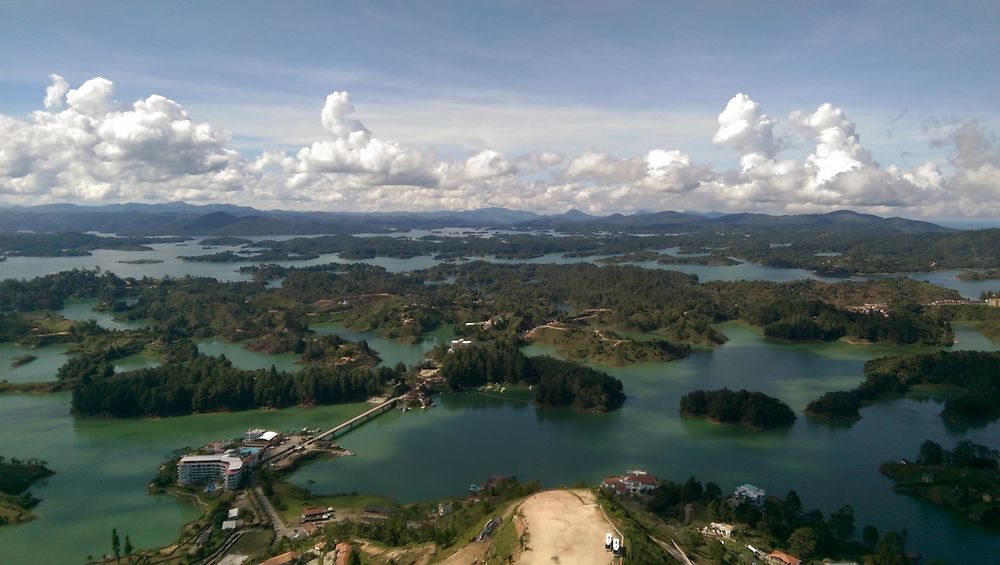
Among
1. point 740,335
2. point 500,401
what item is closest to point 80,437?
point 500,401

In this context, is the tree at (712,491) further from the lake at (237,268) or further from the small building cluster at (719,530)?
the lake at (237,268)

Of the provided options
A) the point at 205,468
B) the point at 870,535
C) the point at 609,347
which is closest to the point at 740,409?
the point at 870,535

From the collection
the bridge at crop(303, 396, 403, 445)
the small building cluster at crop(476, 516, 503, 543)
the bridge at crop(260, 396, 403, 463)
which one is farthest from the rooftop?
the small building cluster at crop(476, 516, 503, 543)

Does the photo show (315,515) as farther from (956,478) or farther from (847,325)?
(847,325)

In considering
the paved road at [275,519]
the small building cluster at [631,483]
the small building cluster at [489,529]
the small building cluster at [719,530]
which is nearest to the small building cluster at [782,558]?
the small building cluster at [719,530]

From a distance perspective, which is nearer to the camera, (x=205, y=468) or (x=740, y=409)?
(x=205, y=468)

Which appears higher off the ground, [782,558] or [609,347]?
[609,347]
